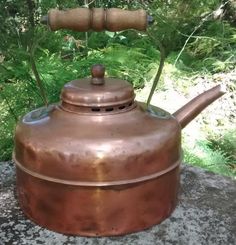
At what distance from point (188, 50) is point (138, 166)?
262cm

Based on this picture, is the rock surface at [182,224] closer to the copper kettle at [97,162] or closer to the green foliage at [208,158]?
the copper kettle at [97,162]

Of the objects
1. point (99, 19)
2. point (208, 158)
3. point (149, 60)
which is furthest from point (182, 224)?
point (149, 60)

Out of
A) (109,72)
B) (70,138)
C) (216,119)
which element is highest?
(70,138)

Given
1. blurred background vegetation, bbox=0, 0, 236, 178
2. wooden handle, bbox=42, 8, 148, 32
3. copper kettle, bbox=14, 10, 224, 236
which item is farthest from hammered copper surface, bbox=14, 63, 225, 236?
blurred background vegetation, bbox=0, 0, 236, 178

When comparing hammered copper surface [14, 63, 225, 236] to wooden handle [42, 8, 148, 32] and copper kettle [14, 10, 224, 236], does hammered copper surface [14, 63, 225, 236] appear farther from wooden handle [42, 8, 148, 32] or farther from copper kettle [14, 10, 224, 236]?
wooden handle [42, 8, 148, 32]

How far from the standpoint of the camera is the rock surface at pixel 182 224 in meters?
0.98

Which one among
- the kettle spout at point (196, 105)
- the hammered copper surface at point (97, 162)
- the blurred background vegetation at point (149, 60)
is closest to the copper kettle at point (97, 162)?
the hammered copper surface at point (97, 162)

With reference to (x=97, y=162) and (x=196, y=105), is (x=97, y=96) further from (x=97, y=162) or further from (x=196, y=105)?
(x=196, y=105)

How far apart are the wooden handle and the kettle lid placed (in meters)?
0.09

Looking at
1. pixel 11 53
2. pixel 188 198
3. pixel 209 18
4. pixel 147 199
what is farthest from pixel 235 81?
pixel 147 199

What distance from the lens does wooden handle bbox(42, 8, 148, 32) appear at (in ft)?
3.11

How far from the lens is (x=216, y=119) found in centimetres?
274

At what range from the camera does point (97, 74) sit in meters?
0.98

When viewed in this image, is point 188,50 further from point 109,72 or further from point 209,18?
point 109,72
